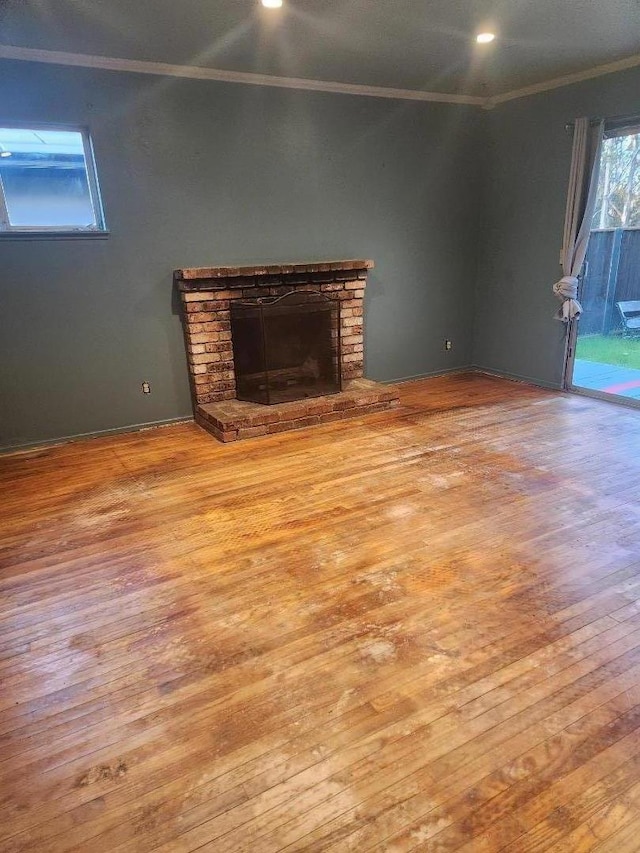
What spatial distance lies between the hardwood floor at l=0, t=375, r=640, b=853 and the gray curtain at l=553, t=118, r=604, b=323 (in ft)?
6.02

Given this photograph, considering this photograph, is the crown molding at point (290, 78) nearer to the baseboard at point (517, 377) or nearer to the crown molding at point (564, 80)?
the crown molding at point (564, 80)

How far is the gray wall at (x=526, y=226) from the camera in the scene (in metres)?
4.68

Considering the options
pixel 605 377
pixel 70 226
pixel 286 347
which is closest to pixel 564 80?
pixel 605 377

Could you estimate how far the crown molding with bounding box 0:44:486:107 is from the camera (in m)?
3.44

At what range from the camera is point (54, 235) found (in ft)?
12.3

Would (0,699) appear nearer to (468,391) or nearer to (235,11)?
(235,11)

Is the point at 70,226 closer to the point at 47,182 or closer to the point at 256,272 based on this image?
the point at 47,182

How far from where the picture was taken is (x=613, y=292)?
461cm

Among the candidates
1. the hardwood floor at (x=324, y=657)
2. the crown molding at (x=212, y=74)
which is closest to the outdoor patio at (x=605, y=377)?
the hardwood floor at (x=324, y=657)

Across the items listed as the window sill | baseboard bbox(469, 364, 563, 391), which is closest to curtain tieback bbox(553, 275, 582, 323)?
baseboard bbox(469, 364, 563, 391)

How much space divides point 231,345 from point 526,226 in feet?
10.1

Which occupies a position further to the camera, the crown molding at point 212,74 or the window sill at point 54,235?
the window sill at point 54,235

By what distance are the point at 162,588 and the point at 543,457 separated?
2.54 metres

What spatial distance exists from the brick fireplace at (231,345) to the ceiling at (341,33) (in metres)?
1.40
